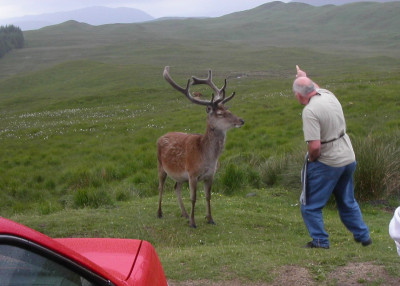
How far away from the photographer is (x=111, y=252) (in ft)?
12.5

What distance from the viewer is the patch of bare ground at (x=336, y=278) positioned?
581 centimetres

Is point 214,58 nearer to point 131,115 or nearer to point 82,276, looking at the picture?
point 131,115

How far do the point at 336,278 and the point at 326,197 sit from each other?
4.67 feet

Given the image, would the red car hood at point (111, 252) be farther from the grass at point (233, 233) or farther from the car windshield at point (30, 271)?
the grass at point (233, 233)

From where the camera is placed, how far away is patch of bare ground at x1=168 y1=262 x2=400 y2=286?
19.1 ft

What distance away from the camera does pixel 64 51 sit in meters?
94.6

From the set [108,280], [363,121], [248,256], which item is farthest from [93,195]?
[363,121]

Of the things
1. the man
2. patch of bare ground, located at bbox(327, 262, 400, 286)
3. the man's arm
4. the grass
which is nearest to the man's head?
the man

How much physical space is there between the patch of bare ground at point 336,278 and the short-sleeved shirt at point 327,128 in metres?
1.43

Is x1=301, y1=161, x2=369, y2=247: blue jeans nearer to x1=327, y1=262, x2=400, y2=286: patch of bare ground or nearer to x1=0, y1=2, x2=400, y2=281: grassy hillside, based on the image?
x1=0, y1=2, x2=400, y2=281: grassy hillside

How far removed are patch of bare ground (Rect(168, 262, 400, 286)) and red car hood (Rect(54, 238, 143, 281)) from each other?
2.18 metres

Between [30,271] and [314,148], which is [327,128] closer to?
[314,148]

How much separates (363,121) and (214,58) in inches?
2227

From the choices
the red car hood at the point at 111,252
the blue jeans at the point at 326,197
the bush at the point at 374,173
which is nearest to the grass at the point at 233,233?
the blue jeans at the point at 326,197
